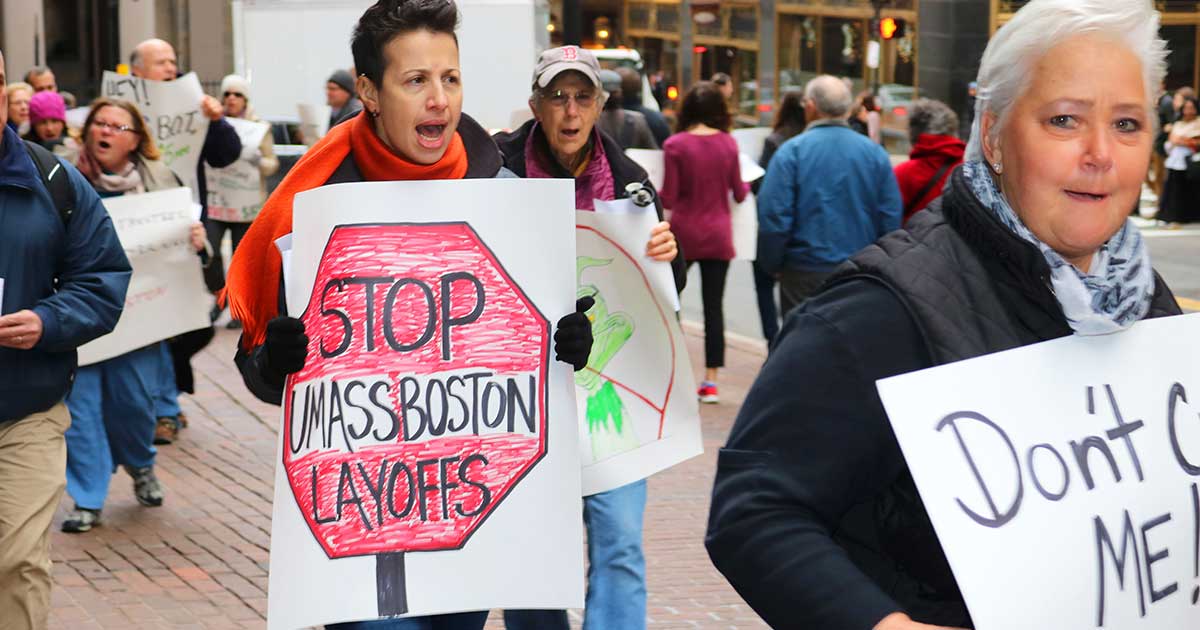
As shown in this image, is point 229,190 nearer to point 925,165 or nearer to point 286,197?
point 925,165

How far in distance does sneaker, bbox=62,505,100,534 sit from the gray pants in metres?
3.74

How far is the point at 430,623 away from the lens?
141 inches

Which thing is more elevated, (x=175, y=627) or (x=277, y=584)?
(x=277, y=584)

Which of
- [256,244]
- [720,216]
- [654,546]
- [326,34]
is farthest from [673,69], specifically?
[256,244]

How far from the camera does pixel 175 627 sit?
5879 mm

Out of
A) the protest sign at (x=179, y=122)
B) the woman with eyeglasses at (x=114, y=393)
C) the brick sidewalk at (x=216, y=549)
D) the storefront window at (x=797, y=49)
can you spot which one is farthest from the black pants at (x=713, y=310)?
the storefront window at (x=797, y=49)

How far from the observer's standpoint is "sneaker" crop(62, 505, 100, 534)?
7.28 metres

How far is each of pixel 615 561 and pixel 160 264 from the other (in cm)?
443

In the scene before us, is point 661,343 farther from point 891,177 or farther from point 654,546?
point 891,177

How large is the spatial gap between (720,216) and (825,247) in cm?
166

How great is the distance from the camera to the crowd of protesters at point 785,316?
214cm

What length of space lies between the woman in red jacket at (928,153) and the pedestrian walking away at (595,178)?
3.73 m

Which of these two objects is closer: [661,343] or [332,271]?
[332,271]

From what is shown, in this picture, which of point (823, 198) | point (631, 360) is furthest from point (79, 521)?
point (823, 198)
